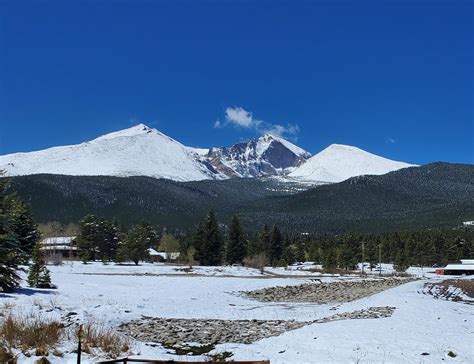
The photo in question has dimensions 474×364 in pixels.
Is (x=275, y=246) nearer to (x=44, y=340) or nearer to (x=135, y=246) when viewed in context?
(x=135, y=246)

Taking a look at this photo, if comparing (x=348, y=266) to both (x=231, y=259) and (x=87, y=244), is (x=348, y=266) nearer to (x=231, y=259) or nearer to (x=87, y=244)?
(x=231, y=259)

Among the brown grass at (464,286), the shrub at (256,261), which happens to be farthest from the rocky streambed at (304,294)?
the shrub at (256,261)

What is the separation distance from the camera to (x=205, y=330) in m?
21.1

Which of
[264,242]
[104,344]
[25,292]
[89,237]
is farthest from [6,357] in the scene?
[264,242]

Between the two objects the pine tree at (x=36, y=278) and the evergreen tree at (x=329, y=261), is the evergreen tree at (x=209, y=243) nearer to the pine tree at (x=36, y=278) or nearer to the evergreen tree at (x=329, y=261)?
the evergreen tree at (x=329, y=261)

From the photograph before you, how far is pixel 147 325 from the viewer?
21719 mm

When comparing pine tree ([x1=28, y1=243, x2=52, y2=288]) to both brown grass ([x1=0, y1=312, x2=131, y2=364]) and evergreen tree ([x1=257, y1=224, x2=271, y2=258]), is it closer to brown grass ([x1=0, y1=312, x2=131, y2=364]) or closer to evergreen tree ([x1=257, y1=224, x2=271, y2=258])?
brown grass ([x1=0, y1=312, x2=131, y2=364])

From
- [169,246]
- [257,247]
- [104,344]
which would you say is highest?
[257,247]

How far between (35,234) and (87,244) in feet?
117

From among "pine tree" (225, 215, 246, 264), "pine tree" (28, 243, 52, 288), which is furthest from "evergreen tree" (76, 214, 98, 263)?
"pine tree" (28, 243, 52, 288)

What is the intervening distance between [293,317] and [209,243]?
203 feet

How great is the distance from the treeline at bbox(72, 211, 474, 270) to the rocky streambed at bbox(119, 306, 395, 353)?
199 feet

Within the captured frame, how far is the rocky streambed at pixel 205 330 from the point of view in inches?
711

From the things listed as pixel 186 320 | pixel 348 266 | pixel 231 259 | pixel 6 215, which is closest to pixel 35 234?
pixel 6 215
